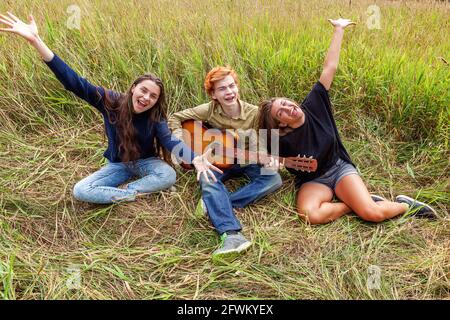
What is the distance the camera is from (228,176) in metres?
2.95

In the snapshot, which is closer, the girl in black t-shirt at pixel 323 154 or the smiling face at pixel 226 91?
the girl in black t-shirt at pixel 323 154

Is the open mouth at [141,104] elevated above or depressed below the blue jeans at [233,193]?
above

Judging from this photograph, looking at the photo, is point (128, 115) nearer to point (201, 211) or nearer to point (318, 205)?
point (201, 211)

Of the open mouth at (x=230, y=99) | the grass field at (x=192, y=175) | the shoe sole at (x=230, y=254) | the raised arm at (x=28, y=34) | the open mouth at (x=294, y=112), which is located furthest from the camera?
the open mouth at (x=230, y=99)

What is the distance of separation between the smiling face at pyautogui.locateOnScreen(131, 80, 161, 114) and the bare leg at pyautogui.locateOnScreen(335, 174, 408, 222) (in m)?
1.26

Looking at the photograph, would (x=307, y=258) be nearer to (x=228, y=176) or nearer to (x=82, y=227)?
(x=228, y=176)

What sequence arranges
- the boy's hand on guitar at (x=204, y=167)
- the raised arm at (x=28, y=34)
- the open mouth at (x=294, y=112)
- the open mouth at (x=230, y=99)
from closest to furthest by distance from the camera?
1. the raised arm at (x=28, y=34)
2. the boy's hand on guitar at (x=204, y=167)
3. the open mouth at (x=294, y=112)
4. the open mouth at (x=230, y=99)

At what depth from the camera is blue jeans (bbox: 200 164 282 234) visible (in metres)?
2.47

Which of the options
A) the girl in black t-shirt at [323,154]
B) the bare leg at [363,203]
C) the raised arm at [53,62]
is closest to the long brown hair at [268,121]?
the girl in black t-shirt at [323,154]

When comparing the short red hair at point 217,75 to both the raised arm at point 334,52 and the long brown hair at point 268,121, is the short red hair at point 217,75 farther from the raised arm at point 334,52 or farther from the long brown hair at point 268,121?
the raised arm at point 334,52

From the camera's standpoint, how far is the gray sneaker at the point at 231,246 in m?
2.28

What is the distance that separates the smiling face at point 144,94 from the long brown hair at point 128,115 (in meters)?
0.02

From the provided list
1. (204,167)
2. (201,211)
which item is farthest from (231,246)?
(204,167)

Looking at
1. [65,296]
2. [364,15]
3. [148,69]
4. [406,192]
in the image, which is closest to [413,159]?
[406,192]
